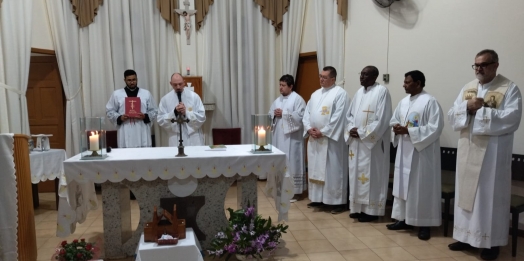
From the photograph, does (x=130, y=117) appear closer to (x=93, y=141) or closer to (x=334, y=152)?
(x=93, y=141)

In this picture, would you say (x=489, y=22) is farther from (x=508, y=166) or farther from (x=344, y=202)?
(x=344, y=202)

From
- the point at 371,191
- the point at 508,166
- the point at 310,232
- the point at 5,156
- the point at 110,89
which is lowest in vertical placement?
the point at 310,232

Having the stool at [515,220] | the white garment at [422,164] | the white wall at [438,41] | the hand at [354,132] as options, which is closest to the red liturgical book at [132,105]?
the hand at [354,132]

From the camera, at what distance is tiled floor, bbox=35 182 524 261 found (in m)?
3.43

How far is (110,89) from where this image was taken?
5.84 m

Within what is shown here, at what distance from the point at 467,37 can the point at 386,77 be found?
3.84ft

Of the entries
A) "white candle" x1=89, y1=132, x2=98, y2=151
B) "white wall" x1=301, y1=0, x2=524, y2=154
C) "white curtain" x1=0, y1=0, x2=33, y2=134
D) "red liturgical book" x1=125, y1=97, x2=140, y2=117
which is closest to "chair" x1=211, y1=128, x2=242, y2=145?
"red liturgical book" x1=125, y1=97, x2=140, y2=117

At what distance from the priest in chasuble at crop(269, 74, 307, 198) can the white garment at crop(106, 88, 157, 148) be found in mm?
1803

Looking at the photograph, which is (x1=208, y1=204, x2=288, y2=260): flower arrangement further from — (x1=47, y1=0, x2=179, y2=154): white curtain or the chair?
(x1=47, y1=0, x2=179, y2=154): white curtain

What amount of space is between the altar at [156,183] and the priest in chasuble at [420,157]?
138 centimetres

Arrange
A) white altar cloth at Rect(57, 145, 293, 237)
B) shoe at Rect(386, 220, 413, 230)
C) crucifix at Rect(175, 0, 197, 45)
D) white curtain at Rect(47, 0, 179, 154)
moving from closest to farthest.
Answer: white altar cloth at Rect(57, 145, 293, 237) < shoe at Rect(386, 220, 413, 230) < white curtain at Rect(47, 0, 179, 154) < crucifix at Rect(175, 0, 197, 45)

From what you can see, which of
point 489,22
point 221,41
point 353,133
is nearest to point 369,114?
point 353,133

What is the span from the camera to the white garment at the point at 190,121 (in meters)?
5.15

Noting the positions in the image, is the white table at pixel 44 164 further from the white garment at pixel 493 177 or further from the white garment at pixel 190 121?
the white garment at pixel 493 177
